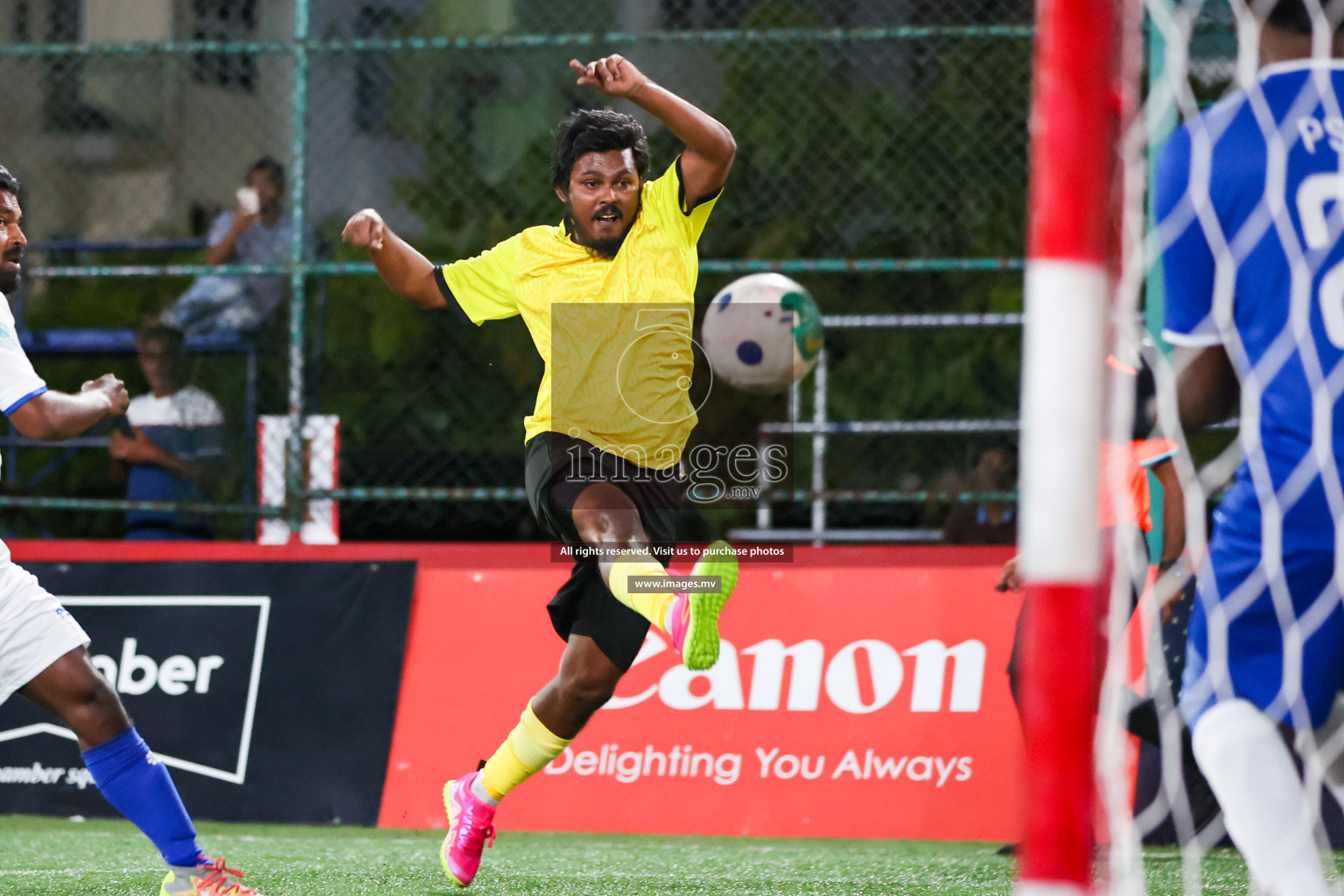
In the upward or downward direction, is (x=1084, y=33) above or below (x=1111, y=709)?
above

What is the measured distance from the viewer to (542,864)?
4801mm

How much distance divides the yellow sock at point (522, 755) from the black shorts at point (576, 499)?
0.30m

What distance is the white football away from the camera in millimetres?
5918

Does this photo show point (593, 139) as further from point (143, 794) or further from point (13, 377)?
point (143, 794)

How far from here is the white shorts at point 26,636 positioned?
3.81m

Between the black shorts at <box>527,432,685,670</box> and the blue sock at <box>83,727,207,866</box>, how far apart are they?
3.70ft

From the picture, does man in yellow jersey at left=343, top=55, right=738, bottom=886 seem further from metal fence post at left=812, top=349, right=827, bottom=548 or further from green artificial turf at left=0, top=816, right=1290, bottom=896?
metal fence post at left=812, top=349, right=827, bottom=548

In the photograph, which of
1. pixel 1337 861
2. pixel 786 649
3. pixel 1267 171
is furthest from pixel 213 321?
pixel 1267 171

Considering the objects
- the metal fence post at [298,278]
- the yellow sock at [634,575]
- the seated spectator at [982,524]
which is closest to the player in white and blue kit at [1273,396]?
the yellow sock at [634,575]

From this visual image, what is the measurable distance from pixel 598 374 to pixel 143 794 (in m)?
1.63

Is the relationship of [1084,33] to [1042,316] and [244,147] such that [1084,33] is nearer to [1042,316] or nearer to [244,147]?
[1042,316]

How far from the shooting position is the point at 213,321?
25.2 ft

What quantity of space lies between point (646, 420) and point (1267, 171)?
2083 mm

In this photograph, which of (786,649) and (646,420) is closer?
(646,420)
